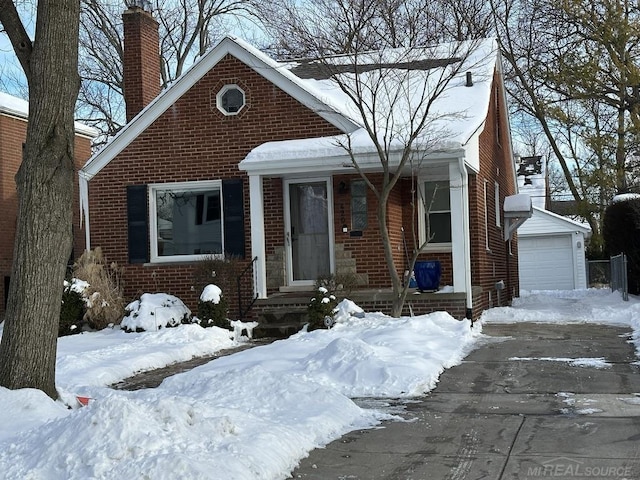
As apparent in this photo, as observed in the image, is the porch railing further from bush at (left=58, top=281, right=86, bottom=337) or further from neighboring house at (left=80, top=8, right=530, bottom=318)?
bush at (left=58, top=281, right=86, bottom=337)

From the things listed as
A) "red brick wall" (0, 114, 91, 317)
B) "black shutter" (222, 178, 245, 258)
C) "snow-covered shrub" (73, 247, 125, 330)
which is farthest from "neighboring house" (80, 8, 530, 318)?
"red brick wall" (0, 114, 91, 317)

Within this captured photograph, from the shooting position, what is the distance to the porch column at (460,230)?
13.5 metres

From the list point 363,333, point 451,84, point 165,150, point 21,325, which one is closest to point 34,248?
point 21,325

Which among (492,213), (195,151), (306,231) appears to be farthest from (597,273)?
(195,151)

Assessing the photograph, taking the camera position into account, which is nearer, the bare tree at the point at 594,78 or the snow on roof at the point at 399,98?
the snow on roof at the point at 399,98

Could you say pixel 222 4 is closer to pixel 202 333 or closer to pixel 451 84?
pixel 451 84

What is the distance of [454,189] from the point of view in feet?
44.7

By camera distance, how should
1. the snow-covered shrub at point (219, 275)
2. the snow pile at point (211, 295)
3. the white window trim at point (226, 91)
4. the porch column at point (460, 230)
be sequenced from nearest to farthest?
the snow pile at point (211, 295)
the porch column at point (460, 230)
the snow-covered shrub at point (219, 275)
the white window trim at point (226, 91)

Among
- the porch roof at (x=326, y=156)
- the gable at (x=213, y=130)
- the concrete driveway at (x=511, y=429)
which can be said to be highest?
the gable at (x=213, y=130)

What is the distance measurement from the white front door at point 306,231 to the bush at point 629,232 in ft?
24.5

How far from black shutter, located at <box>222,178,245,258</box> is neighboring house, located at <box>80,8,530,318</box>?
0.06 ft

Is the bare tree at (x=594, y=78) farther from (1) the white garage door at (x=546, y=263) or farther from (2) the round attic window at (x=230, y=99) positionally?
(2) the round attic window at (x=230, y=99)

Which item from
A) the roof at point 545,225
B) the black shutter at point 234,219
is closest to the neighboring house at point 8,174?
the black shutter at point 234,219

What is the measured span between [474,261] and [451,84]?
399cm
